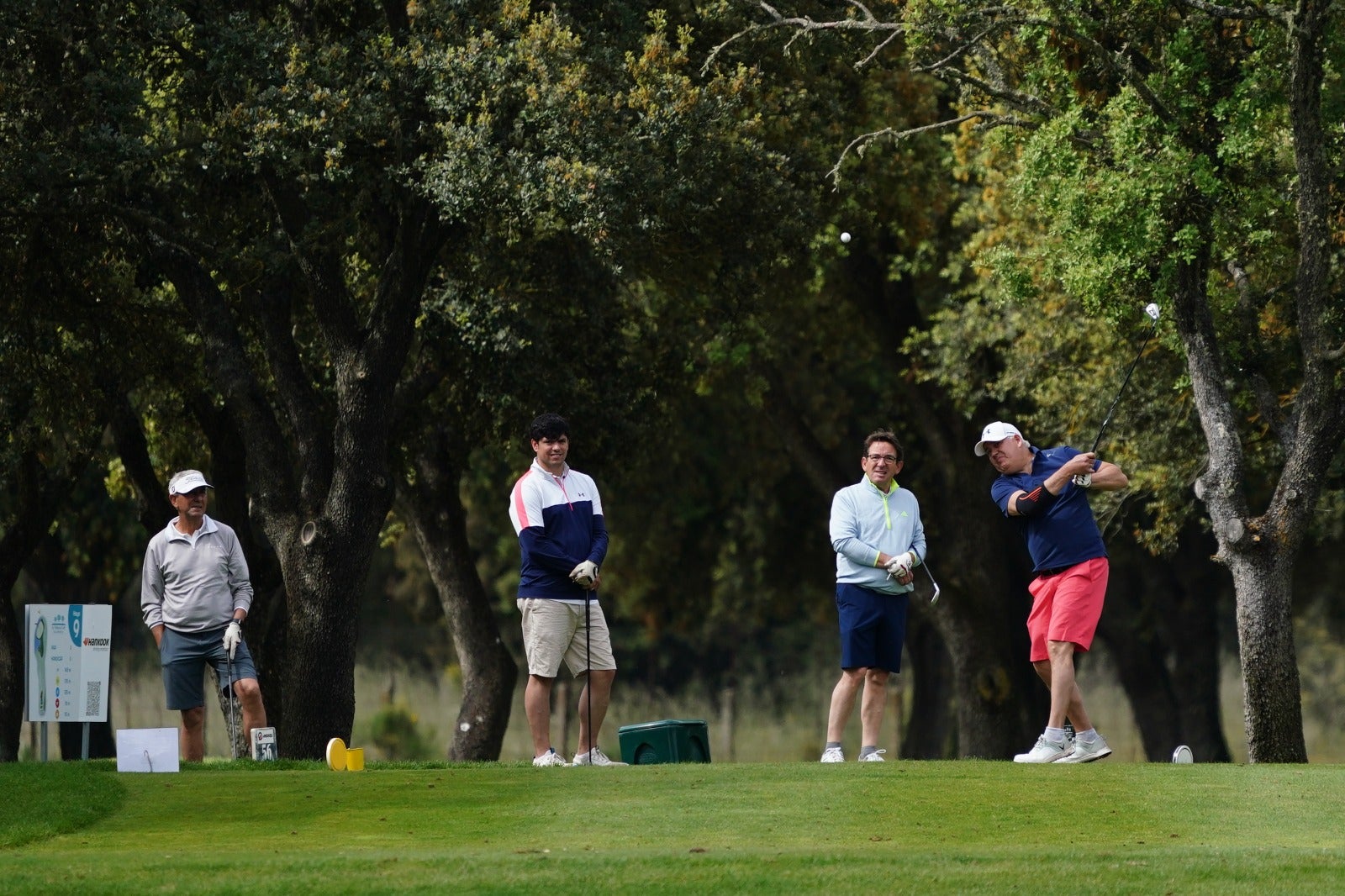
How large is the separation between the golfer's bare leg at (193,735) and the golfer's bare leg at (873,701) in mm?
4401

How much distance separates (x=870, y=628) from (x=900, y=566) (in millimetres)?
483

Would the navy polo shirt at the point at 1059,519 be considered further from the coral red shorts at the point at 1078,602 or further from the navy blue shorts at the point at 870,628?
the navy blue shorts at the point at 870,628

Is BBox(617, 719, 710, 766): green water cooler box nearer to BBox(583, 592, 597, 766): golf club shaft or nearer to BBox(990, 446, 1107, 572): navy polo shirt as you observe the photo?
BBox(583, 592, 597, 766): golf club shaft

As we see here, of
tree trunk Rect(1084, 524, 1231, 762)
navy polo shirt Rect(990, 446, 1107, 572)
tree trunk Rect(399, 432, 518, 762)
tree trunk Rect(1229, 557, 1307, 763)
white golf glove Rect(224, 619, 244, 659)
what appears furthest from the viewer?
tree trunk Rect(1084, 524, 1231, 762)

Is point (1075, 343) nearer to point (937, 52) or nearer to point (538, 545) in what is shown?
point (937, 52)

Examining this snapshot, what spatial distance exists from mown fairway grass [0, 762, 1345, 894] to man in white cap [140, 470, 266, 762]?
119 cm

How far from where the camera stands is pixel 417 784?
10102 mm

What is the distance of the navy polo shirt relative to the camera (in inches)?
443

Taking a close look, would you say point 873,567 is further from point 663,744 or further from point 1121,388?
point 1121,388

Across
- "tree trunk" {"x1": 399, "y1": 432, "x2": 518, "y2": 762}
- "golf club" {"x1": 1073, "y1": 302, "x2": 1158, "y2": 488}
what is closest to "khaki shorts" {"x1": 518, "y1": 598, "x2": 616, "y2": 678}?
"golf club" {"x1": 1073, "y1": 302, "x2": 1158, "y2": 488}

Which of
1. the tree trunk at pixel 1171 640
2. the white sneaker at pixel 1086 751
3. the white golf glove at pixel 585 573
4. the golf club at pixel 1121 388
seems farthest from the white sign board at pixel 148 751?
the tree trunk at pixel 1171 640

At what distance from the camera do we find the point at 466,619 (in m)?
23.4

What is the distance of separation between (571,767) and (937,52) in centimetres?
1013

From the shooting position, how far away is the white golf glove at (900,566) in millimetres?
11375
